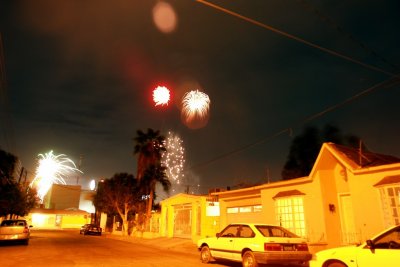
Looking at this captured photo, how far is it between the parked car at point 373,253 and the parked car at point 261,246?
2.73 m

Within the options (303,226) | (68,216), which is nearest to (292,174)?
(303,226)

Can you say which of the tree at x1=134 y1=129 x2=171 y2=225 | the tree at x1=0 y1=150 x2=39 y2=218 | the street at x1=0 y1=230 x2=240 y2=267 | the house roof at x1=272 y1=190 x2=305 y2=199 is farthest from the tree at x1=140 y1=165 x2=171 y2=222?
the house roof at x1=272 y1=190 x2=305 y2=199

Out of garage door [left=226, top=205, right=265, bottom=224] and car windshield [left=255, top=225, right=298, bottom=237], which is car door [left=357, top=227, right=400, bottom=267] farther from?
garage door [left=226, top=205, right=265, bottom=224]

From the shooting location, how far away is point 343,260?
24.1 ft

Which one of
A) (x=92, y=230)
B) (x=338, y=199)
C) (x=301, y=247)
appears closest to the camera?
(x=301, y=247)

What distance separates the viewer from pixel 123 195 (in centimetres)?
3731

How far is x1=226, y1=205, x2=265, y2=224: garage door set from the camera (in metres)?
19.2

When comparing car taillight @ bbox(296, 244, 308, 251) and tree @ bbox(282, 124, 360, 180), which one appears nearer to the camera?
car taillight @ bbox(296, 244, 308, 251)

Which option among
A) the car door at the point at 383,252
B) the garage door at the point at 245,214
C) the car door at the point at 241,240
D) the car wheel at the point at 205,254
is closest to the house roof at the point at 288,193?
the garage door at the point at 245,214

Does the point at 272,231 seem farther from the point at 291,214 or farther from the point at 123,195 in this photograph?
the point at 123,195

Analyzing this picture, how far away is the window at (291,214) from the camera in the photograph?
614 inches

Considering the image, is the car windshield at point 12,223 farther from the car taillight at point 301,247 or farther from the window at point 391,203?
the window at point 391,203

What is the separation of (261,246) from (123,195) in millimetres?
29218

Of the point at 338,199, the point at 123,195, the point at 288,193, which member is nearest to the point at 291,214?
the point at 288,193
